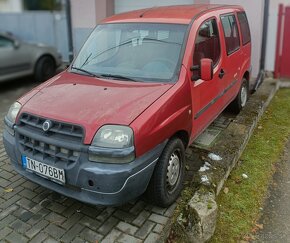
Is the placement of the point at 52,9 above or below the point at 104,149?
above

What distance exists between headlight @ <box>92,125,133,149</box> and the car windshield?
90 cm

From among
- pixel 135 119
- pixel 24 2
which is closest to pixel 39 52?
pixel 24 2

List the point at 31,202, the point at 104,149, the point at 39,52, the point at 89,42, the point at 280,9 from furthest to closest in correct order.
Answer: the point at 39,52, the point at 280,9, the point at 89,42, the point at 31,202, the point at 104,149

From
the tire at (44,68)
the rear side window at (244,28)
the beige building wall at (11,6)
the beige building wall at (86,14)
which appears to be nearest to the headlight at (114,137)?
the rear side window at (244,28)

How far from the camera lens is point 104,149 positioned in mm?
2822

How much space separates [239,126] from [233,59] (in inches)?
38.4

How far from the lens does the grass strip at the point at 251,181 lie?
3266 millimetres

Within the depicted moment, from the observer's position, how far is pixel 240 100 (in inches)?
227

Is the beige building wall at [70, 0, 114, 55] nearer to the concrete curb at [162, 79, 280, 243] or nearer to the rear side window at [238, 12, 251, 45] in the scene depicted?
the rear side window at [238, 12, 251, 45]

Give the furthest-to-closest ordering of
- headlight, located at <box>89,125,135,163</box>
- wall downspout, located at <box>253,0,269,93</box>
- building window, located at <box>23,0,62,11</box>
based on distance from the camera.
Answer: building window, located at <box>23,0,62,11</box> < wall downspout, located at <box>253,0,269,93</box> < headlight, located at <box>89,125,135,163</box>

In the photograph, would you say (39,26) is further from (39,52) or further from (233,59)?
(233,59)

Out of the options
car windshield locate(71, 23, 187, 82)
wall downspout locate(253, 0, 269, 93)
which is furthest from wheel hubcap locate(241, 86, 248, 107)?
car windshield locate(71, 23, 187, 82)

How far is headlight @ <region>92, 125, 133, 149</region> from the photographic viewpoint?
2836 mm

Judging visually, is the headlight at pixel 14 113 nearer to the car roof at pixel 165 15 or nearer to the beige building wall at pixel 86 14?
the car roof at pixel 165 15
